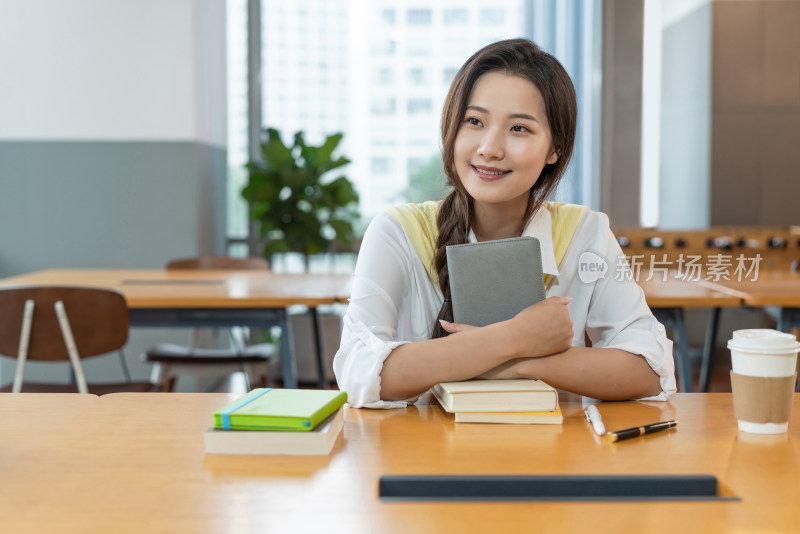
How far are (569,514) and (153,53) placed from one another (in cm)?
420

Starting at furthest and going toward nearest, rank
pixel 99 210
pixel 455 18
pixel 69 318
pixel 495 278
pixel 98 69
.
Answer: pixel 455 18, pixel 99 210, pixel 98 69, pixel 69 318, pixel 495 278

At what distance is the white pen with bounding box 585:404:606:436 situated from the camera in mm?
1219

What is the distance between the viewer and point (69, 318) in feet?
8.92

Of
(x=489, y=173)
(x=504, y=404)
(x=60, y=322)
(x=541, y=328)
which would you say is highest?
(x=489, y=173)

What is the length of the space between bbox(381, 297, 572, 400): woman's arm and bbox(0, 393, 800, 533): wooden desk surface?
0.06m

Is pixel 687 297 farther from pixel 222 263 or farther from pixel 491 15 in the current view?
pixel 491 15

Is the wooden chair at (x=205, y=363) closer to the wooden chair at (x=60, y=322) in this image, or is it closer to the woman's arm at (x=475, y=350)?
the wooden chair at (x=60, y=322)

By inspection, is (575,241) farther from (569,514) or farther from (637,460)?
(569,514)

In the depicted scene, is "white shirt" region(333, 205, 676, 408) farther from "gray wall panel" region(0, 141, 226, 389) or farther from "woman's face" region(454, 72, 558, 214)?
"gray wall panel" region(0, 141, 226, 389)

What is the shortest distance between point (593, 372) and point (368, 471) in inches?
20.5

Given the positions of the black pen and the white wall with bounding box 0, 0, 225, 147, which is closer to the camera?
the black pen

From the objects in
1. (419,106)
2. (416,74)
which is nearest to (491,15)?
(416,74)

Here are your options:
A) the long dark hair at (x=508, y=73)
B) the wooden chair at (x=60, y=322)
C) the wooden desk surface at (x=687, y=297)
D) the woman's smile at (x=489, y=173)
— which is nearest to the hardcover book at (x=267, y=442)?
the long dark hair at (x=508, y=73)

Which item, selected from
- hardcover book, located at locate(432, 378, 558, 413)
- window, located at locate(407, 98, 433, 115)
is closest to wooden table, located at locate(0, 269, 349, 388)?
hardcover book, located at locate(432, 378, 558, 413)
